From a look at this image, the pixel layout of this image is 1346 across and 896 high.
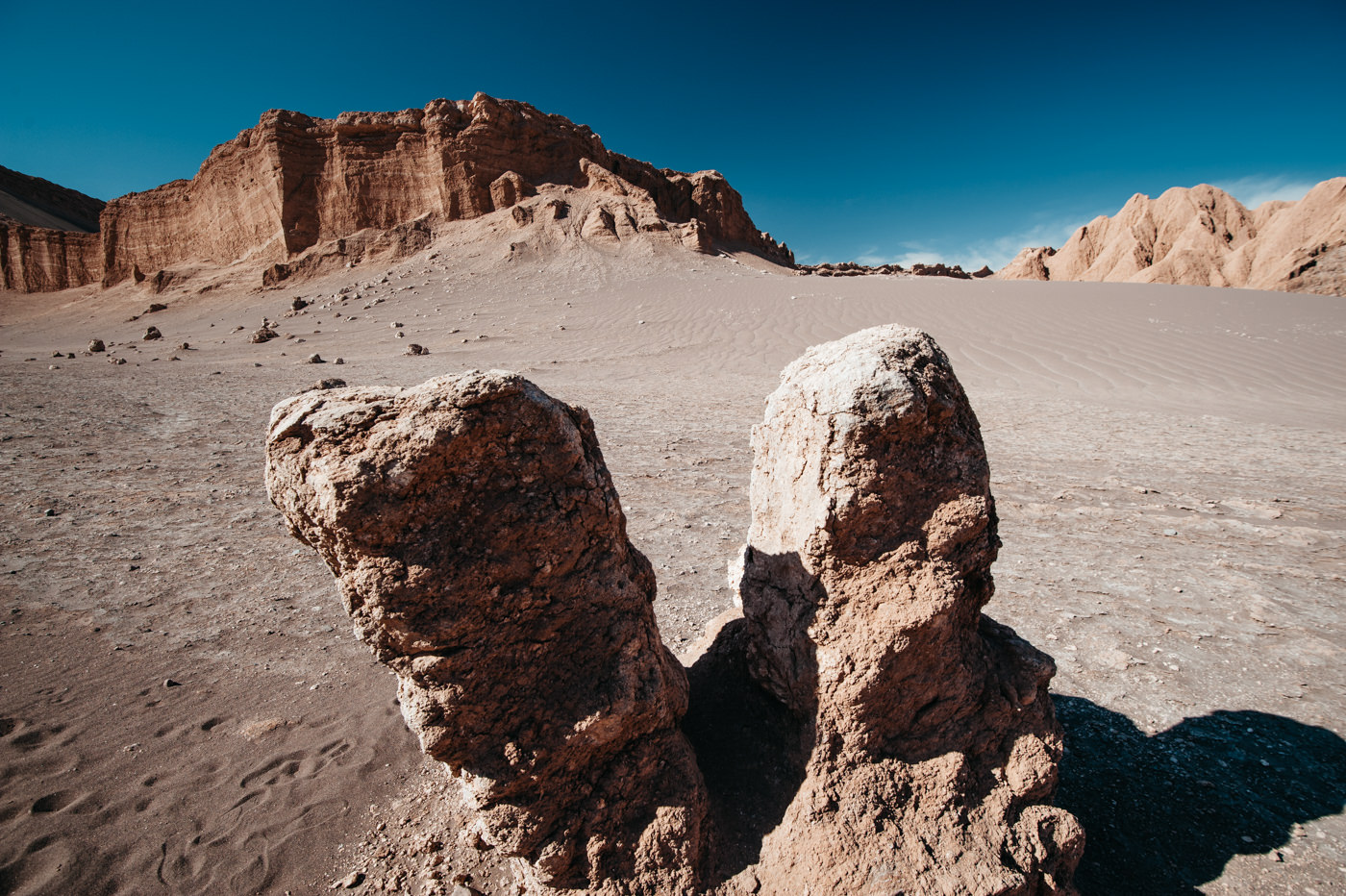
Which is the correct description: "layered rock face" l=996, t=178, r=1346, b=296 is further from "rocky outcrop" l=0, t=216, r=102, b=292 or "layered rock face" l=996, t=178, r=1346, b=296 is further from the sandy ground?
"rocky outcrop" l=0, t=216, r=102, b=292

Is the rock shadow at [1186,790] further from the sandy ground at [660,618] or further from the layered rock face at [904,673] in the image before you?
the layered rock face at [904,673]

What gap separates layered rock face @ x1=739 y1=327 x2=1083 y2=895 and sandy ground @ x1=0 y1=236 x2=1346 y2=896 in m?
0.63

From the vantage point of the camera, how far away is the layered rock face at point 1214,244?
2545 centimetres

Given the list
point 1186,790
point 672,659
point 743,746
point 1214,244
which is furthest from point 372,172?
point 1214,244

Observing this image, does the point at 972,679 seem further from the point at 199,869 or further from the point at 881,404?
the point at 199,869

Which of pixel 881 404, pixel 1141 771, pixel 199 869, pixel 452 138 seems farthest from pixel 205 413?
pixel 452 138

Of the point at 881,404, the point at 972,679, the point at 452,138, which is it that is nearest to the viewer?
the point at 881,404

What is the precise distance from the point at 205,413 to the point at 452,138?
24.4m

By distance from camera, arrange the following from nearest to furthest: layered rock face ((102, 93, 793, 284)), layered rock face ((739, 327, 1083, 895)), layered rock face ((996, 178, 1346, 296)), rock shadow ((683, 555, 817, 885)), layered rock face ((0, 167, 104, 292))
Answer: layered rock face ((739, 327, 1083, 895)) → rock shadow ((683, 555, 817, 885)) → layered rock face ((996, 178, 1346, 296)) → layered rock face ((102, 93, 793, 284)) → layered rock face ((0, 167, 104, 292))

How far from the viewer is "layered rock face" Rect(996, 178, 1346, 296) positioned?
25453 millimetres

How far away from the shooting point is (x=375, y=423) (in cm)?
141

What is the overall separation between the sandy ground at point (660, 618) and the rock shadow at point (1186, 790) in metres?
0.01

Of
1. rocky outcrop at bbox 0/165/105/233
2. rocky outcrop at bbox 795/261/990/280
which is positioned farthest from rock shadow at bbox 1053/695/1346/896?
rocky outcrop at bbox 0/165/105/233

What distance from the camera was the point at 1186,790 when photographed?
2279 millimetres
